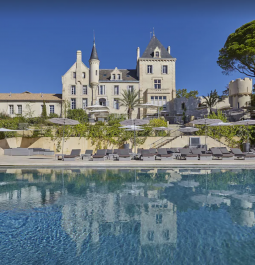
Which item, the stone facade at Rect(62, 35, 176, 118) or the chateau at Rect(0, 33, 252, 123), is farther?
the stone facade at Rect(62, 35, 176, 118)

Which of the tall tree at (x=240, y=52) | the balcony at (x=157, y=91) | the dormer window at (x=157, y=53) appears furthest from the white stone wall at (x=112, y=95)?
the tall tree at (x=240, y=52)

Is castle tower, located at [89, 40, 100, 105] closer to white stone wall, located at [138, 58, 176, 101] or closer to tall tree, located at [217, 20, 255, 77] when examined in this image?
white stone wall, located at [138, 58, 176, 101]

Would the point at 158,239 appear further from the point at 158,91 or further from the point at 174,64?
the point at 174,64

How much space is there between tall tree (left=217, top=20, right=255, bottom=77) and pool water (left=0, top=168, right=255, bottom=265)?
24359mm

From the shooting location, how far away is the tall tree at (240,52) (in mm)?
29058

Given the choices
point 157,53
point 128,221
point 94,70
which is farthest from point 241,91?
point 128,221

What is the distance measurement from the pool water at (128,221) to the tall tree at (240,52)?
24359mm

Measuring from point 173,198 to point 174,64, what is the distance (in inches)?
1497

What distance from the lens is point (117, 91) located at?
4172cm

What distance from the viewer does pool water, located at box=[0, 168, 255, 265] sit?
4.56 metres

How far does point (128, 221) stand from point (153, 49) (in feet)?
136

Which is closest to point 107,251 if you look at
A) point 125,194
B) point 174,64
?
point 125,194

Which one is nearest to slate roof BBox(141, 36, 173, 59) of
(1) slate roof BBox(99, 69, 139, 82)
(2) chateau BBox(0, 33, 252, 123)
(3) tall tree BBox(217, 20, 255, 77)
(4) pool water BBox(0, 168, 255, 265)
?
(2) chateau BBox(0, 33, 252, 123)

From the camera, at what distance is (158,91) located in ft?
134
